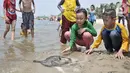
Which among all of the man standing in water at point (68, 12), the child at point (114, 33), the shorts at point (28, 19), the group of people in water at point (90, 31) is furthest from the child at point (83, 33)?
the shorts at point (28, 19)

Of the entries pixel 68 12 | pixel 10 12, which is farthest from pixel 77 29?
pixel 10 12

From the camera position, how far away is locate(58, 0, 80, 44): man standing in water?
20.9ft

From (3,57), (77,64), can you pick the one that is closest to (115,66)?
(77,64)

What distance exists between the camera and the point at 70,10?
21.0ft

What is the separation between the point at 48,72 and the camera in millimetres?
3498

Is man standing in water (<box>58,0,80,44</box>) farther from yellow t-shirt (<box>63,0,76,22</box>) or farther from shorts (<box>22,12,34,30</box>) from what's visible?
shorts (<box>22,12,34,30</box>)

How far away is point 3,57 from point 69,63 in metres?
1.44

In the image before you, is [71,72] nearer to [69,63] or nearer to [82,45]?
[69,63]

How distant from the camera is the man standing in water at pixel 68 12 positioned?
637cm


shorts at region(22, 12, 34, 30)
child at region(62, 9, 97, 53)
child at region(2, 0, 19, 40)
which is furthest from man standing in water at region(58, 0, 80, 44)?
shorts at region(22, 12, 34, 30)

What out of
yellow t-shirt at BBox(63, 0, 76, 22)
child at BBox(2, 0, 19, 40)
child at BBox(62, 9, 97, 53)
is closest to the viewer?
child at BBox(62, 9, 97, 53)

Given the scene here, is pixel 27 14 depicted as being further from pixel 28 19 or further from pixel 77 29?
pixel 77 29

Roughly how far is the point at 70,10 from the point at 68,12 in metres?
0.07

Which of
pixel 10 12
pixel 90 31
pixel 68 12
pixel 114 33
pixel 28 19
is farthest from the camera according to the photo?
pixel 28 19
